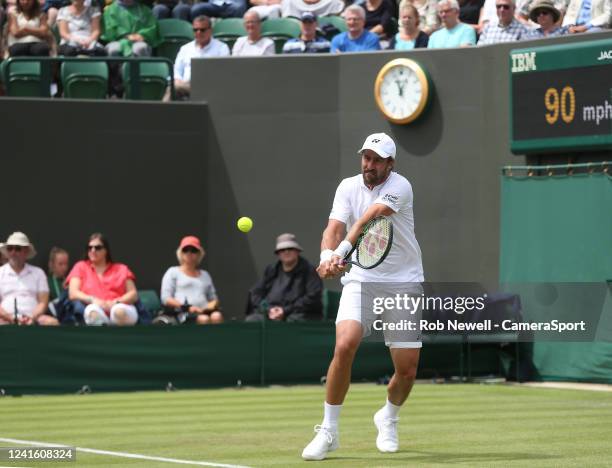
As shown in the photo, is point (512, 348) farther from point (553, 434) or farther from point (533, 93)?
point (553, 434)

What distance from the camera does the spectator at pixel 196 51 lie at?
18.4 m

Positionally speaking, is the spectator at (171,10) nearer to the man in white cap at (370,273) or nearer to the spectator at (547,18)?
the spectator at (547,18)

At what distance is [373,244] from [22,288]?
7.52 meters

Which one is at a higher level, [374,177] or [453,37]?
[453,37]

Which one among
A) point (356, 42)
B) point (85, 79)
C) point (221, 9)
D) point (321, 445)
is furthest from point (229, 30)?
point (321, 445)

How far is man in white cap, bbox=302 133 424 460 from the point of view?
8273 millimetres

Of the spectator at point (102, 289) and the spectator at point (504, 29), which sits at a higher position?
the spectator at point (504, 29)

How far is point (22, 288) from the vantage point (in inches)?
588

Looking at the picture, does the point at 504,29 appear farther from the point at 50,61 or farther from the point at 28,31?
the point at 28,31

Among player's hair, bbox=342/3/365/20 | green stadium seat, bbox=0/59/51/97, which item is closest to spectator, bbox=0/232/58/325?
green stadium seat, bbox=0/59/51/97

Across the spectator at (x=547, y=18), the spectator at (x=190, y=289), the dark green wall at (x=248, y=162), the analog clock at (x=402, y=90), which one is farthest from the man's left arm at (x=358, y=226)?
the analog clock at (x=402, y=90)

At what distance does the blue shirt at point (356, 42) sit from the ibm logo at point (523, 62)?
8.16 ft

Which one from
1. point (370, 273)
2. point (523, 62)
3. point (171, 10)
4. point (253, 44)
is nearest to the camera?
point (370, 273)

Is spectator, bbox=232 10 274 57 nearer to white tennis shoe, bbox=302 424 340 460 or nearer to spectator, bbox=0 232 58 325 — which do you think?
spectator, bbox=0 232 58 325
